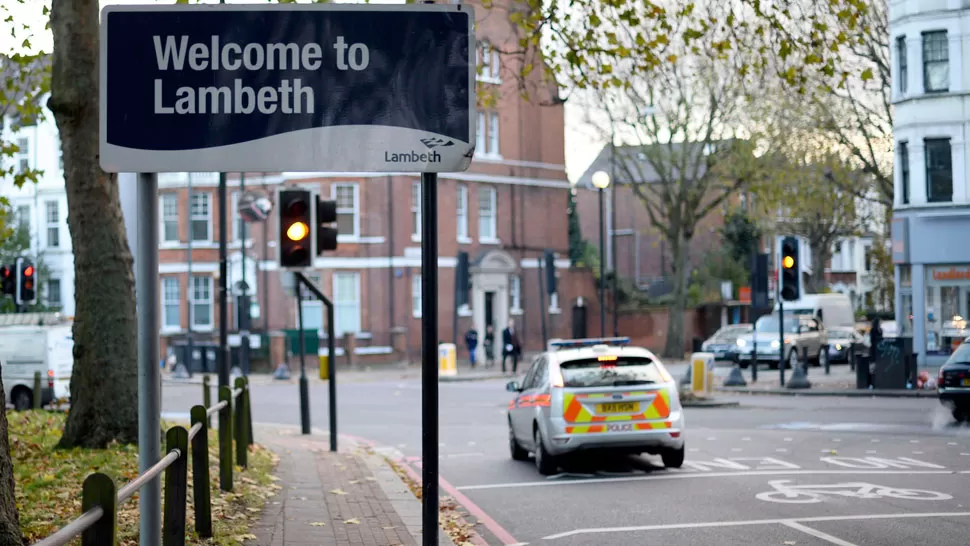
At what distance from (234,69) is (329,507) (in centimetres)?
638

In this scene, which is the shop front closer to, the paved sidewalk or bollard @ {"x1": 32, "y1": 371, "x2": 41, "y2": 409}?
the paved sidewalk

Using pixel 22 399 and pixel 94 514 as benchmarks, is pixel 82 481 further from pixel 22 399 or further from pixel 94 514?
pixel 22 399

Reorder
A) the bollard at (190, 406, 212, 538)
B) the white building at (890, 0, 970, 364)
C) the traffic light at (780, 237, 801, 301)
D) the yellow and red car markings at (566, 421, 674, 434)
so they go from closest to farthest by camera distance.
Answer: the bollard at (190, 406, 212, 538) < the yellow and red car markings at (566, 421, 674, 434) < the traffic light at (780, 237, 801, 301) < the white building at (890, 0, 970, 364)

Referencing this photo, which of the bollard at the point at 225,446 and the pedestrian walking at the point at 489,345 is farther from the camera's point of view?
the pedestrian walking at the point at 489,345

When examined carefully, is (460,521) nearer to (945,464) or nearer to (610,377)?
(610,377)

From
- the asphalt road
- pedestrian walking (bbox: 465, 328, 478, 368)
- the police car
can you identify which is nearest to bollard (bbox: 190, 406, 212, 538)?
the asphalt road

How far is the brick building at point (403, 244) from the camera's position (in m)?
49.8

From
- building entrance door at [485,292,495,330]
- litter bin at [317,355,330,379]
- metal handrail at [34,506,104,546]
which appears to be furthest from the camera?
building entrance door at [485,292,495,330]

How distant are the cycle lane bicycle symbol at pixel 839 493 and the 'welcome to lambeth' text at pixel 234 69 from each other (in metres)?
7.50

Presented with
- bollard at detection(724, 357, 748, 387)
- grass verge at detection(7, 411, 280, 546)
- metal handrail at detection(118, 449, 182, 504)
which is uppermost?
metal handrail at detection(118, 449, 182, 504)

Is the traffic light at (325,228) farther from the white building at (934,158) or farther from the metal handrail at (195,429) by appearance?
the white building at (934,158)

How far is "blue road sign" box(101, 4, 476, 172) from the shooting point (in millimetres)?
6180

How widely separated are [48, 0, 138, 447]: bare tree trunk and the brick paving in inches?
77.9

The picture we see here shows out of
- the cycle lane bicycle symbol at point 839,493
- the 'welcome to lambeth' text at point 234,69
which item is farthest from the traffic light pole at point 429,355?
the cycle lane bicycle symbol at point 839,493
